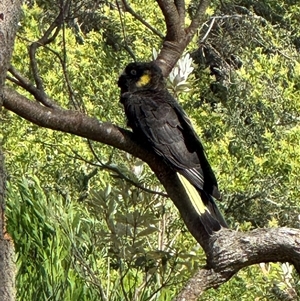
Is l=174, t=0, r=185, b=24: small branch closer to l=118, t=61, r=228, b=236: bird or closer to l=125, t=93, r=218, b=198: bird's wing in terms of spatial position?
l=118, t=61, r=228, b=236: bird

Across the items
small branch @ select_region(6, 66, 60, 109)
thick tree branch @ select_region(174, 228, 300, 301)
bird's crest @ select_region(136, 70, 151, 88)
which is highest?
bird's crest @ select_region(136, 70, 151, 88)

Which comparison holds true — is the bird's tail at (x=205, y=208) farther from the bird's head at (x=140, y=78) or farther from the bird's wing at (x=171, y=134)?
the bird's head at (x=140, y=78)

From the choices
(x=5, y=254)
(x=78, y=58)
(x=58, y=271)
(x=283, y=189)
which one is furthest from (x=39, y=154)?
(x=5, y=254)

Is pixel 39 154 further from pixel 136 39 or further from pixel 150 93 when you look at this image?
pixel 150 93

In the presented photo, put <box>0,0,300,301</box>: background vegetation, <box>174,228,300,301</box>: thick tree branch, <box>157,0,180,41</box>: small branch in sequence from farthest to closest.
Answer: <box>0,0,300,301</box>: background vegetation, <box>157,0,180,41</box>: small branch, <box>174,228,300,301</box>: thick tree branch

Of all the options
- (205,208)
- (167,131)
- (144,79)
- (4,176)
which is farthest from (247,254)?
(144,79)

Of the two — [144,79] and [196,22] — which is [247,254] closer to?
[196,22]

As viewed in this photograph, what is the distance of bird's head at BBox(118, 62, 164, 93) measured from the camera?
2600 mm

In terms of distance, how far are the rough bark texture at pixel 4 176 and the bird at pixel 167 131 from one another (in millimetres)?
579

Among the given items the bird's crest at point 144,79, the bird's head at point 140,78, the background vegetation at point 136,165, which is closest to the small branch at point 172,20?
the background vegetation at point 136,165

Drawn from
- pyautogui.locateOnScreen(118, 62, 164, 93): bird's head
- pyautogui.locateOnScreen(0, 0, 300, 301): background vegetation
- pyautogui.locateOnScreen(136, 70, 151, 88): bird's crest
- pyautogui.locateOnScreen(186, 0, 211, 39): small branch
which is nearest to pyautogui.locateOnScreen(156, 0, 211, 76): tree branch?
pyautogui.locateOnScreen(186, 0, 211, 39): small branch

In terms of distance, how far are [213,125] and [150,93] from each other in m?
2.14

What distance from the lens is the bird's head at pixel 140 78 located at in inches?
102

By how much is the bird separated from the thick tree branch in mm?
275
